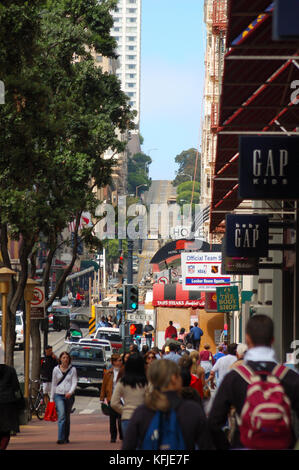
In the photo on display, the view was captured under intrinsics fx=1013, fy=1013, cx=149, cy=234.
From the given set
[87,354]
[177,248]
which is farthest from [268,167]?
[177,248]

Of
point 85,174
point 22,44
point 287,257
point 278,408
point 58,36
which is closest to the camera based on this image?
point 278,408

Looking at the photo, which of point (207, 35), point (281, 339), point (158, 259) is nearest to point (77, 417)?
point (281, 339)

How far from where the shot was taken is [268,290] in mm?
28844

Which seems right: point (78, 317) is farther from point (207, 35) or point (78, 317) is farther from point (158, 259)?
point (207, 35)

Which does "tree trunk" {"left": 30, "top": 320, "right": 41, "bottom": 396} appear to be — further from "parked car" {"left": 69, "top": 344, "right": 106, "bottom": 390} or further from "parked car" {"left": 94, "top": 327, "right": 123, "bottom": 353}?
"parked car" {"left": 94, "top": 327, "right": 123, "bottom": 353}

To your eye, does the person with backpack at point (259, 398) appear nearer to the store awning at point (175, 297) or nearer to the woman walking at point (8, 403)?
the woman walking at point (8, 403)

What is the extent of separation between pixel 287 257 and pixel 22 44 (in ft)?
→ 32.8

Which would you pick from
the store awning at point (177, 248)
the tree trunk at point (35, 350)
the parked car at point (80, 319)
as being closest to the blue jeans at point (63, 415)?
the tree trunk at point (35, 350)

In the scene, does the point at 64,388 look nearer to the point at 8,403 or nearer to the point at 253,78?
the point at 8,403

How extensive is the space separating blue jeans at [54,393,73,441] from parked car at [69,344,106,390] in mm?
14696

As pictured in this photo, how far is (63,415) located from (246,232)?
619 cm

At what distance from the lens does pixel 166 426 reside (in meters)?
6.27

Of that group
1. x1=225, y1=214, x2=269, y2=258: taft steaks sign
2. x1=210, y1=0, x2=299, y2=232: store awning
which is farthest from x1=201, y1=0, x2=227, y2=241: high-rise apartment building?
x1=210, y1=0, x2=299, y2=232: store awning

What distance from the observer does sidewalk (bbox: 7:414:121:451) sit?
53.8 feet
